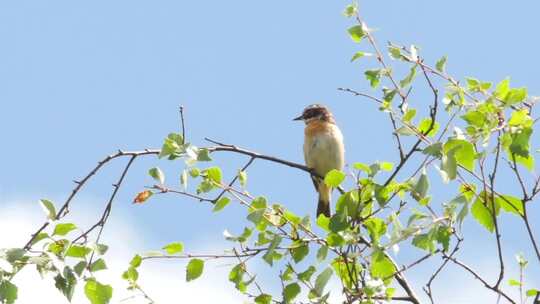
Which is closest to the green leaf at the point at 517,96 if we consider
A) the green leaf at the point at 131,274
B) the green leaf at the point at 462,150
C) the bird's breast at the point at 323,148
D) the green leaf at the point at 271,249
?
the green leaf at the point at 462,150

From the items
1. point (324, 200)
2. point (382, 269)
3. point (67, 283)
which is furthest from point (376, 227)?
point (324, 200)

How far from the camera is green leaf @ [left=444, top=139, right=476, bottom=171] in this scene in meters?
3.28

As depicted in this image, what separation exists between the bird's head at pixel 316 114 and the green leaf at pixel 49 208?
532 cm


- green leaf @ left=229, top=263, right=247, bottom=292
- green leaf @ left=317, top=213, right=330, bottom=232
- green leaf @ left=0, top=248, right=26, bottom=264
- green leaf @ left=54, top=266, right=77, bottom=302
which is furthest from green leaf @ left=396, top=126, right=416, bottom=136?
green leaf @ left=0, top=248, right=26, bottom=264

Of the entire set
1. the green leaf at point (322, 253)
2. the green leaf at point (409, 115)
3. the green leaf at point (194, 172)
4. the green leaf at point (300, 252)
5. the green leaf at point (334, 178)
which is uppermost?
the green leaf at point (409, 115)

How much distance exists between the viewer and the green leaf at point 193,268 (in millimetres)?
4180

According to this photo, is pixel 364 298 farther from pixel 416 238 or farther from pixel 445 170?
pixel 445 170

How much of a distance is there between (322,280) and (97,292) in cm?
91

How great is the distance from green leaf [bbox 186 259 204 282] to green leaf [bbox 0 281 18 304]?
91 cm

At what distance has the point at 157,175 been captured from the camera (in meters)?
4.13

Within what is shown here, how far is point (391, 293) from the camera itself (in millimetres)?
4172

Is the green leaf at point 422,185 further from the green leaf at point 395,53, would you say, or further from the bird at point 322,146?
the bird at point 322,146

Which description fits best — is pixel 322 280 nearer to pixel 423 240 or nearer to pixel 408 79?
pixel 423 240

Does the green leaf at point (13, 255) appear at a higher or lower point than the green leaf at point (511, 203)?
lower
